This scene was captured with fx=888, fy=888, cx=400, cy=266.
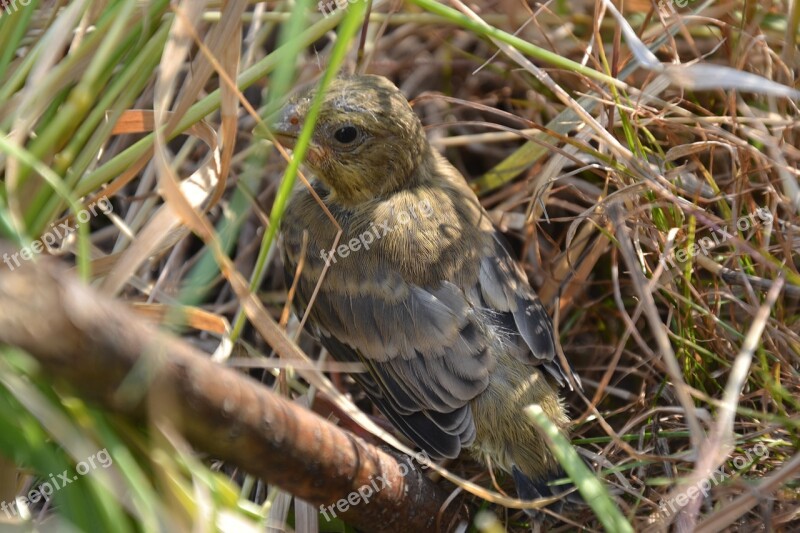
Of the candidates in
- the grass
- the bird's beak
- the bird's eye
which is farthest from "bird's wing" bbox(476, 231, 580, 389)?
the bird's beak

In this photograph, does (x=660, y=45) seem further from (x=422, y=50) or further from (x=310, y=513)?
(x=310, y=513)

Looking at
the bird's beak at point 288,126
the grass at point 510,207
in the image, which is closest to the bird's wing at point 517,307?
the grass at point 510,207

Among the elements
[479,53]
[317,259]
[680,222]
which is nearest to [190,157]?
[317,259]

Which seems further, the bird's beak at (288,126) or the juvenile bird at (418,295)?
the bird's beak at (288,126)

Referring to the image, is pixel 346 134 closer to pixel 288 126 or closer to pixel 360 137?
pixel 360 137

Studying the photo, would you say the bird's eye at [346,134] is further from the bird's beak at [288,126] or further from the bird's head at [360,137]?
the bird's beak at [288,126]

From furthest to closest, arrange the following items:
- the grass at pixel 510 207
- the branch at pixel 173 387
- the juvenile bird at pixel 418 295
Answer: the juvenile bird at pixel 418 295 < the grass at pixel 510 207 < the branch at pixel 173 387

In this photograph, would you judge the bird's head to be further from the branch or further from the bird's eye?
the branch

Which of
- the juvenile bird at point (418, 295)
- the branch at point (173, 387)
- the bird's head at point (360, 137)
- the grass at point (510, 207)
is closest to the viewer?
the branch at point (173, 387)
